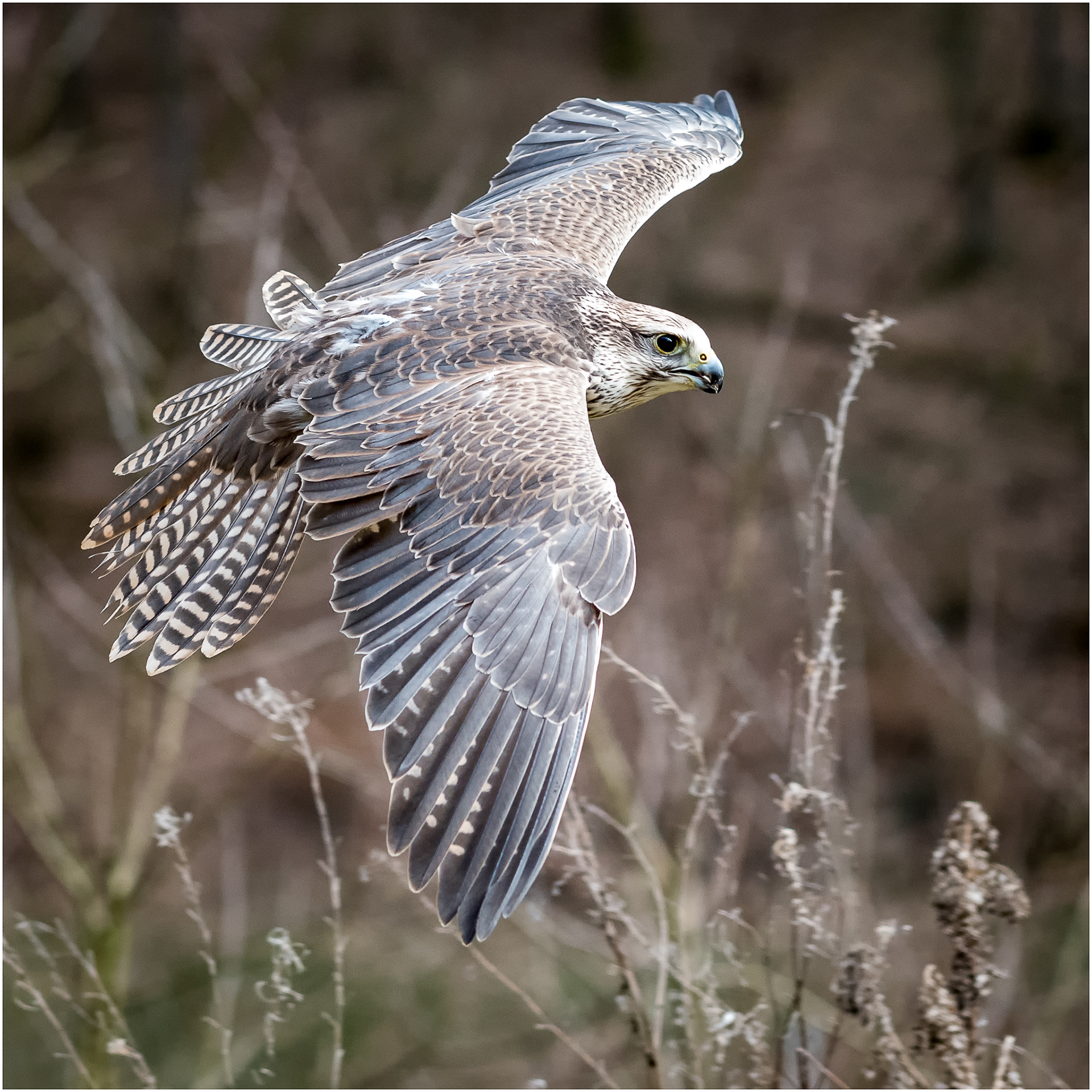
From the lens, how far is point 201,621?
3129mm

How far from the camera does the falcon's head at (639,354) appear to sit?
3717 mm

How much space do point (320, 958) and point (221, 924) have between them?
3.93ft

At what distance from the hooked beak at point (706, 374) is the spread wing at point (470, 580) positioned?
0.57 metres

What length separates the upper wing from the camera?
416 cm

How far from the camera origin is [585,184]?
15.0 feet

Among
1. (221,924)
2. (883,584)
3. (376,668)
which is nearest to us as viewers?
(376,668)

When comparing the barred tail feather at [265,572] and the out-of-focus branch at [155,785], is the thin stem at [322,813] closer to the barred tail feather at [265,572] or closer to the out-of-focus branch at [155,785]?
the barred tail feather at [265,572]

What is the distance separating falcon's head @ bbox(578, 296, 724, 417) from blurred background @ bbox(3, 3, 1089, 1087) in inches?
155

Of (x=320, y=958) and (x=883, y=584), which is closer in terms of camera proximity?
(x=883, y=584)

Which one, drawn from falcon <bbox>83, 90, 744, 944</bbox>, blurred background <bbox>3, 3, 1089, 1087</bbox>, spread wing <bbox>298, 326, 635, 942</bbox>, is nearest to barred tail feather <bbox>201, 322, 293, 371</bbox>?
falcon <bbox>83, 90, 744, 944</bbox>

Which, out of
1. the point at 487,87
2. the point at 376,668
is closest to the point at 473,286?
the point at 376,668

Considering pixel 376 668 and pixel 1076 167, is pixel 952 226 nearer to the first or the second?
pixel 1076 167

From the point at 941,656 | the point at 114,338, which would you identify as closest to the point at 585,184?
the point at 114,338

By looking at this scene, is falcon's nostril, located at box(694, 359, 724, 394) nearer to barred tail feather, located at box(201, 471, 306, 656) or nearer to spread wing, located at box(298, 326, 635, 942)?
spread wing, located at box(298, 326, 635, 942)
